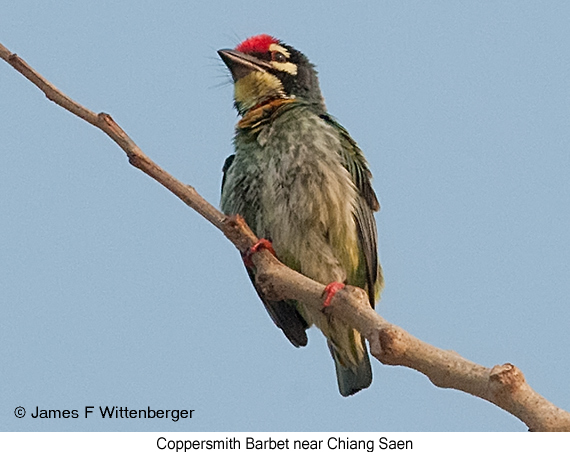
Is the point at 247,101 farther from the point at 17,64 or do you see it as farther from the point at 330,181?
the point at 17,64

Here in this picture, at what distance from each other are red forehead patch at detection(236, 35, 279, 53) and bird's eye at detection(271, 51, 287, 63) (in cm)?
6

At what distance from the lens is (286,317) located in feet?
16.2

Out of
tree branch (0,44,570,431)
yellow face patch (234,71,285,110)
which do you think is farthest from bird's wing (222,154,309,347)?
tree branch (0,44,570,431)

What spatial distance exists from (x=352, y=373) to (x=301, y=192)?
1.18 metres

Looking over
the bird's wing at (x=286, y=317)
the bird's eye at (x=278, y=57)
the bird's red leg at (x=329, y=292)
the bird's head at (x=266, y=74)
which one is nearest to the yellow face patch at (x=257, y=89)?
the bird's head at (x=266, y=74)

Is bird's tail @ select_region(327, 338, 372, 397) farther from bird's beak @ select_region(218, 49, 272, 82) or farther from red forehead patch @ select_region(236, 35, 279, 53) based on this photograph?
red forehead patch @ select_region(236, 35, 279, 53)

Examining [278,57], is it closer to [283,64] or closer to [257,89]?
[283,64]

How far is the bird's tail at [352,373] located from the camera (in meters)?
4.84

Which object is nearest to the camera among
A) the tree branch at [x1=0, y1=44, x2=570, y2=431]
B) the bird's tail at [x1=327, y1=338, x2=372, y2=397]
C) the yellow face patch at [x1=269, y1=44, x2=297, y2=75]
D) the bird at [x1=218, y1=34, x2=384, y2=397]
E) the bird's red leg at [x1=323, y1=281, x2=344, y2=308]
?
the tree branch at [x1=0, y1=44, x2=570, y2=431]

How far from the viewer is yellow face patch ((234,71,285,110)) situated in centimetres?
497

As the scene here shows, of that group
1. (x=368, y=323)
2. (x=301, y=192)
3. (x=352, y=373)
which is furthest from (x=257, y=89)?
(x=368, y=323)

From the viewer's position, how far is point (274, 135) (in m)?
4.62

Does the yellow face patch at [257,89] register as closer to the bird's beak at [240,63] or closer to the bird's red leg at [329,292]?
the bird's beak at [240,63]
